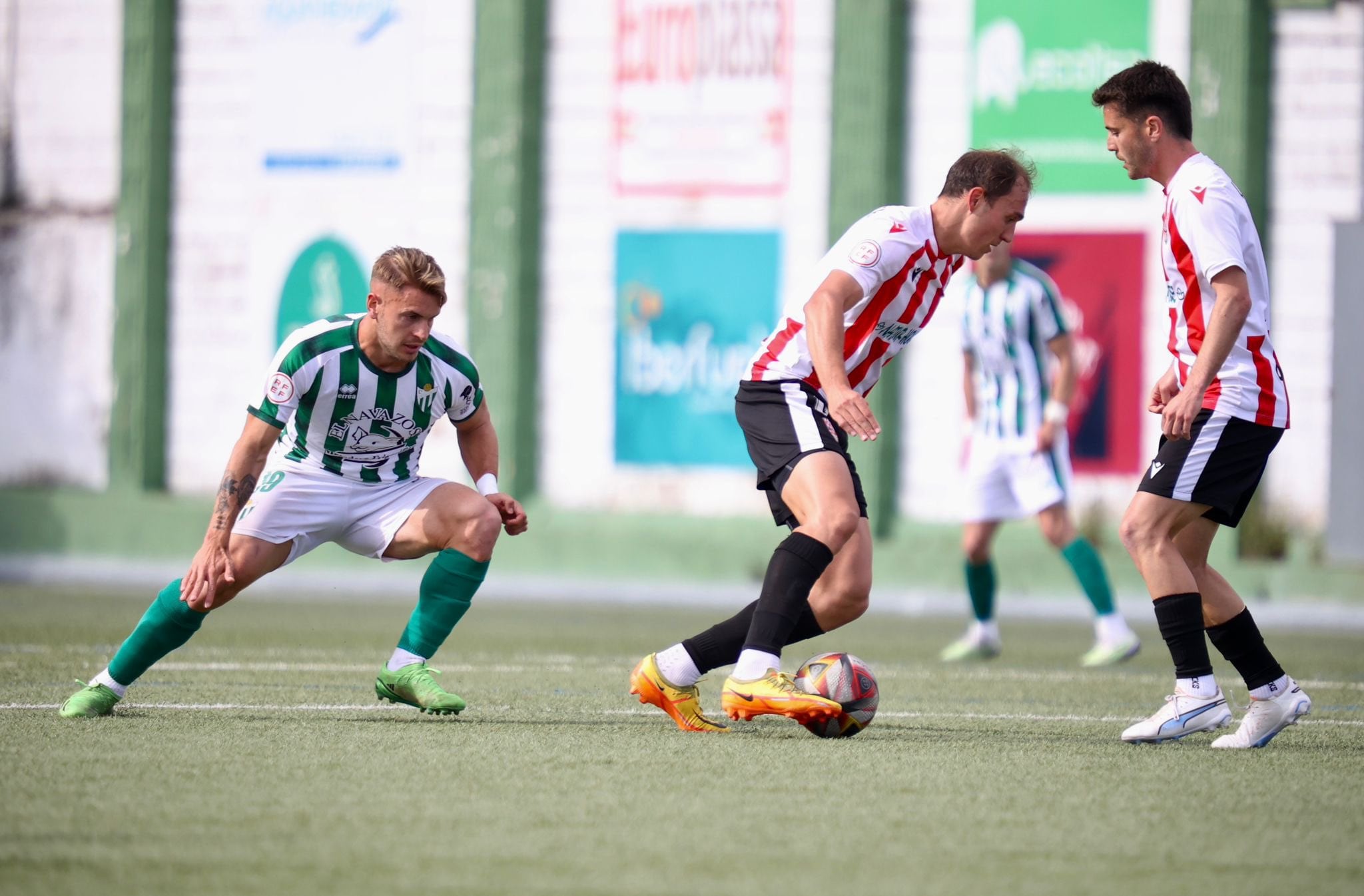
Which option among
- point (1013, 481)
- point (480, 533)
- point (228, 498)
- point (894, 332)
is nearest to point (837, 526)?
point (894, 332)

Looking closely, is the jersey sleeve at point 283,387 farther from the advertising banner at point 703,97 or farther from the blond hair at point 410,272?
the advertising banner at point 703,97

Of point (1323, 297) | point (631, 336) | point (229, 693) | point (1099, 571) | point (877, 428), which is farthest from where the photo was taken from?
point (631, 336)

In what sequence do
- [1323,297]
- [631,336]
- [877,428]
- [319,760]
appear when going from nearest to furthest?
[319,760] < [877,428] < [1323,297] < [631,336]

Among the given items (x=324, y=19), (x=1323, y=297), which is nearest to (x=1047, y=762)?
(x=1323, y=297)

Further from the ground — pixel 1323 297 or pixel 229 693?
pixel 1323 297

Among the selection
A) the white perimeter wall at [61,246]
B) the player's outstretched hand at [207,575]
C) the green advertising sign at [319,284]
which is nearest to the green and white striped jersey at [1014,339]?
the player's outstretched hand at [207,575]

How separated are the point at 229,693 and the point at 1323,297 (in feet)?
32.7

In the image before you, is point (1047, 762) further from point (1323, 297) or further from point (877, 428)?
point (1323, 297)

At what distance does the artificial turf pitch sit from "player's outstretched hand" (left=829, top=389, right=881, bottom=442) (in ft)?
3.06

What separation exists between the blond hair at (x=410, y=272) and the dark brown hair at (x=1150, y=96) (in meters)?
2.14

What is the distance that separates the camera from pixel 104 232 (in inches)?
683

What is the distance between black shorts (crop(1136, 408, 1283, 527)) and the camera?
18.5 feet

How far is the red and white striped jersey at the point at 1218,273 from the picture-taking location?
559 cm

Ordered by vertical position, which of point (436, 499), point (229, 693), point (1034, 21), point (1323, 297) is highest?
point (1034, 21)
